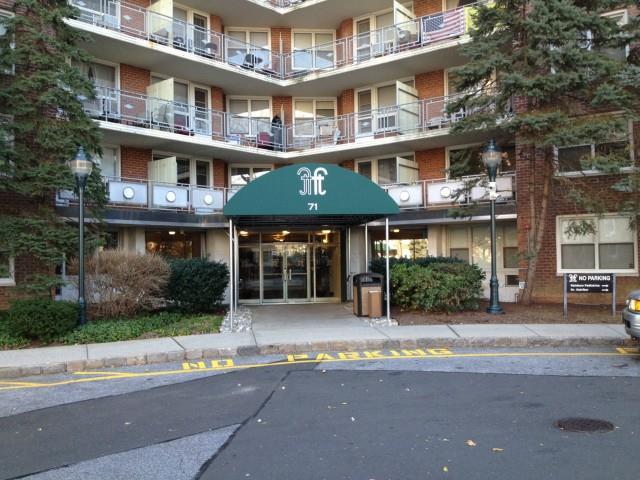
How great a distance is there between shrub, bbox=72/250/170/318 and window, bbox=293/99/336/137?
11262mm

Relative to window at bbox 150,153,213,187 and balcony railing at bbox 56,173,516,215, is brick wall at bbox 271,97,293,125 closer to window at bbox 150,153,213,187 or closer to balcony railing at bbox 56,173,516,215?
window at bbox 150,153,213,187

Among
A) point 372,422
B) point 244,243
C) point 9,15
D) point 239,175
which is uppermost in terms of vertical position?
point 9,15

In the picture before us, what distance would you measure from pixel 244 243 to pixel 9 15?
10182 millimetres

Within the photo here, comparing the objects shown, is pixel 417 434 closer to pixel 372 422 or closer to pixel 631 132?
pixel 372 422

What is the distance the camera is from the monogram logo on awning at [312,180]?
40.6ft

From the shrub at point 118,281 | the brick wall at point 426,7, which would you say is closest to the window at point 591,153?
the brick wall at point 426,7

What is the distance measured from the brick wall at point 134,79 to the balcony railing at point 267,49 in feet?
4.17

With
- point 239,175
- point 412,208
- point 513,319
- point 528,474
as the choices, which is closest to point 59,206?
point 239,175

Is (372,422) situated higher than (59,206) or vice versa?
(59,206)

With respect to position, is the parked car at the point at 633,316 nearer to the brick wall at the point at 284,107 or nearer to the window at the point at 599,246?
the window at the point at 599,246

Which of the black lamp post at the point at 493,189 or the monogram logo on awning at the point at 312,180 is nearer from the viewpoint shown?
the monogram logo on awning at the point at 312,180

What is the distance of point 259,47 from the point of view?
22.1 meters

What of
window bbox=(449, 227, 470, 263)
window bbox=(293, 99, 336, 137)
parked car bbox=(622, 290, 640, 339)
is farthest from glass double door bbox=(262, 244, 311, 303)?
parked car bbox=(622, 290, 640, 339)

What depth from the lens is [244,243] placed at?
2033cm
